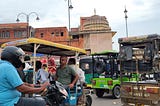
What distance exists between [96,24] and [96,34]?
155 cm

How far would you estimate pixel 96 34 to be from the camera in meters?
45.8

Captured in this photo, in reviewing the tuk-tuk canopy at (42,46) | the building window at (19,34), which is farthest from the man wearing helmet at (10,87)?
the building window at (19,34)

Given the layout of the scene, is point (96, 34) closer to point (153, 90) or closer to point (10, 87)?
point (153, 90)

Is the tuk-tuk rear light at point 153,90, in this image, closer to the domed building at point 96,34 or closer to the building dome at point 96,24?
the domed building at point 96,34

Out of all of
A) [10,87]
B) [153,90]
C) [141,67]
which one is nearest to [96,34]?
[141,67]

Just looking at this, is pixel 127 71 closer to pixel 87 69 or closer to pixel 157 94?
pixel 157 94

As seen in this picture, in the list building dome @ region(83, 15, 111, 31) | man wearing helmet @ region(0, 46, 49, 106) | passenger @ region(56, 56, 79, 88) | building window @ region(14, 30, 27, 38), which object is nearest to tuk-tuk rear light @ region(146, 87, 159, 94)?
passenger @ region(56, 56, 79, 88)

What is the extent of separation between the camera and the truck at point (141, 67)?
8.20m

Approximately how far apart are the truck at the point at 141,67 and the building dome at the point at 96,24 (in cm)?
3570

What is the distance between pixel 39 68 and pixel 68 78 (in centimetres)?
135

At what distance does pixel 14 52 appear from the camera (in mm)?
3934

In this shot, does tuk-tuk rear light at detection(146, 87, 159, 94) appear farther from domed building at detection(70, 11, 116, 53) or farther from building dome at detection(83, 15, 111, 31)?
building dome at detection(83, 15, 111, 31)

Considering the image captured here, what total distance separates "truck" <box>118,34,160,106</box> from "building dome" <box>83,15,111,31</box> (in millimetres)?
35705

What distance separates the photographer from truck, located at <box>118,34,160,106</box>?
820cm
